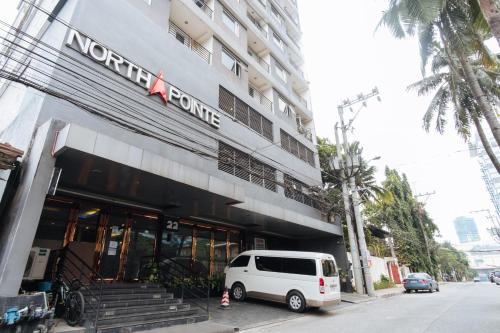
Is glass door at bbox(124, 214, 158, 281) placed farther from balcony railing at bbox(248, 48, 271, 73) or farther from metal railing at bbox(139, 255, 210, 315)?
balcony railing at bbox(248, 48, 271, 73)

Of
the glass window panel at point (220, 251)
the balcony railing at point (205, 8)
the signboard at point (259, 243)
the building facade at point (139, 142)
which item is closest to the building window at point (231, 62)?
the building facade at point (139, 142)

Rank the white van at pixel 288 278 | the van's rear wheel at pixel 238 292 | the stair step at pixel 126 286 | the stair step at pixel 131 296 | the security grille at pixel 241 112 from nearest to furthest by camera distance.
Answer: the stair step at pixel 131 296
the stair step at pixel 126 286
the white van at pixel 288 278
the van's rear wheel at pixel 238 292
the security grille at pixel 241 112

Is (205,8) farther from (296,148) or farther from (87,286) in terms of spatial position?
(87,286)

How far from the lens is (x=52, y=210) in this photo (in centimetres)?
859

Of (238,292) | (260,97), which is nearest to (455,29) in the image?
(260,97)

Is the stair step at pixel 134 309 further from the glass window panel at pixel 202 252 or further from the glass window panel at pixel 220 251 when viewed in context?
the glass window panel at pixel 220 251

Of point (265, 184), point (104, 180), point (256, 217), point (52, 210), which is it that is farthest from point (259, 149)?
point (52, 210)

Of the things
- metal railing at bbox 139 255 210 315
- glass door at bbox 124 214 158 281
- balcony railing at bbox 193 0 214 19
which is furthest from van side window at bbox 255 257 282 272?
balcony railing at bbox 193 0 214 19

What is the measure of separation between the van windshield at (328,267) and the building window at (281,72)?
15.0 m

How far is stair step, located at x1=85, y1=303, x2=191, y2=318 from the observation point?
258 inches

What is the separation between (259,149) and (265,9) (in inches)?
539

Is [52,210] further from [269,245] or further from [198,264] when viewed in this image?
[269,245]

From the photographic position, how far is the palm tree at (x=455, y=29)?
9.52 meters

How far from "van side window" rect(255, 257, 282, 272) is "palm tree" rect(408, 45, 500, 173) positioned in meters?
11.2
